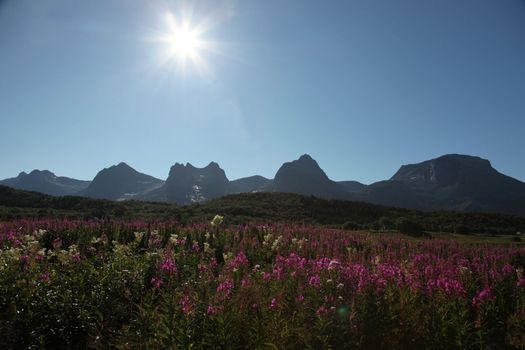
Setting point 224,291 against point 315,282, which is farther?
point 315,282

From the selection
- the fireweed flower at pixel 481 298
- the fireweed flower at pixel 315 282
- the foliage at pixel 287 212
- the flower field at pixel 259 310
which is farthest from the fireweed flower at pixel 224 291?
the foliage at pixel 287 212

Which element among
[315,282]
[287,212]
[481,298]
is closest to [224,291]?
[315,282]

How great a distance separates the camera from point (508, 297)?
671 centimetres

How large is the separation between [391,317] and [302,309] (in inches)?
50.6

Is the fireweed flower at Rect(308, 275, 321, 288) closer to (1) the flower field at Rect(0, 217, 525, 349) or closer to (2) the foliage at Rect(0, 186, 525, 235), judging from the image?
(1) the flower field at Rect(0, 217, 525, 349)

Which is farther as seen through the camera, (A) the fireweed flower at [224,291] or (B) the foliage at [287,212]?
(B) the foliage at [287,212]

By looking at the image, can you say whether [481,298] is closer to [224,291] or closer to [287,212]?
[224,291]

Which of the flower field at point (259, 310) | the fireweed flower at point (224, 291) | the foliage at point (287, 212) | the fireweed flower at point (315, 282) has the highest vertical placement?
the foliage at point (287, 212)

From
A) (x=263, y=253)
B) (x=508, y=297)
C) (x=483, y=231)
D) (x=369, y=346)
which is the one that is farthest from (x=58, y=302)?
(x=483, y=231)

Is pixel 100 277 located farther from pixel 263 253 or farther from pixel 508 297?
pixel 508 297

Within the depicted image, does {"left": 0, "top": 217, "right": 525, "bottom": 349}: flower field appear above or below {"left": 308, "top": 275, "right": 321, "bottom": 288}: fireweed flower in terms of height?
below

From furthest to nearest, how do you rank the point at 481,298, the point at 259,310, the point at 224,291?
1. the point at 481,298
2. the point at 224,291
3. the point at 259,310

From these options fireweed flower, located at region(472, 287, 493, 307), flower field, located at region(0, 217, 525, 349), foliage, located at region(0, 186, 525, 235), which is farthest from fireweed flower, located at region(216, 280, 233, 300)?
foliage, located at region(0, 186, 525, 235)

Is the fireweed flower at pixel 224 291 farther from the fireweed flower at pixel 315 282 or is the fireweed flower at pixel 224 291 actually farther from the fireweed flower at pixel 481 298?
the fireweed flower at pixel 481 298
